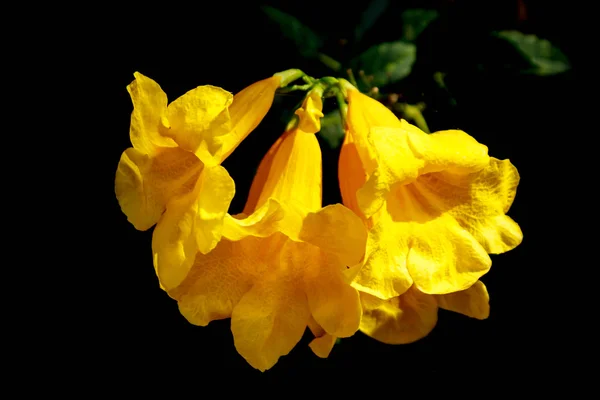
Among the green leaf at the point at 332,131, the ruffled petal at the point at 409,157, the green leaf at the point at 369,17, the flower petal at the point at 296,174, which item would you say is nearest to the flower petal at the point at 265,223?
the flower petal at the point at 296,174

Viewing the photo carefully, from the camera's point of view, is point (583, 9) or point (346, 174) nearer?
point (346, 174)

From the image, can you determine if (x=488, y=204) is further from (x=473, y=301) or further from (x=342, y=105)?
(x=342, y=105)

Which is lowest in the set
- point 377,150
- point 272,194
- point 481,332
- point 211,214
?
point 481,332

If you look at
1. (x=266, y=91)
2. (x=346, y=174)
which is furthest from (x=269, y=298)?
(x=266, y=91)

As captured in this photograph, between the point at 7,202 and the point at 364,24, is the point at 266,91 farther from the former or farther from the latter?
the point at 7,202

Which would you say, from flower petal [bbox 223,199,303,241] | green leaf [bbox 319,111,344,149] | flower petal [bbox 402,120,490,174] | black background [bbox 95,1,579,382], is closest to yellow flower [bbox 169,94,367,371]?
flower petal [bbox 223,199,303,241]

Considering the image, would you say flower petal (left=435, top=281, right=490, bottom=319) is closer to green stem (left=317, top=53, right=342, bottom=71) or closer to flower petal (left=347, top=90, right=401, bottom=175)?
flower petal (left=347, top=90, right=401, bottom=175)

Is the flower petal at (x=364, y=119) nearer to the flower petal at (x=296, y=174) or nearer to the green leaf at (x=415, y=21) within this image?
the flower petal at (x=296, y=174)
